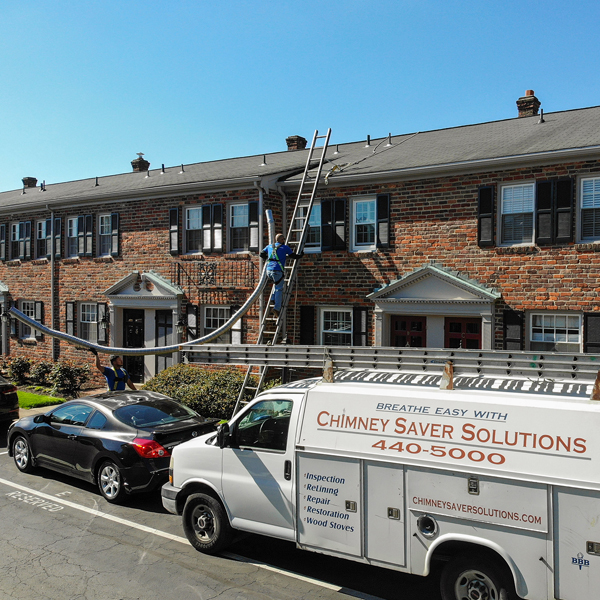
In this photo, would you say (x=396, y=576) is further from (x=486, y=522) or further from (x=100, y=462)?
(x=100, y=462)

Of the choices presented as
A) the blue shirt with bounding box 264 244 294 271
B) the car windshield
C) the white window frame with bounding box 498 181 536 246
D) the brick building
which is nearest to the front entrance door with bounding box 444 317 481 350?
the brick building

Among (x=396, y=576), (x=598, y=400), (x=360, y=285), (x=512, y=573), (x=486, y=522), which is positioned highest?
(x=360, y=285)

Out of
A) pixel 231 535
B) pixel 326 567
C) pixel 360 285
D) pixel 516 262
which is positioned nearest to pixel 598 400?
pixel 326 567

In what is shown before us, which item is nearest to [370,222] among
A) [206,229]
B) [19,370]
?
[206,229]

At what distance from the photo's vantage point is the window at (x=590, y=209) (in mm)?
12156

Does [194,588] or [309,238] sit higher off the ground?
[309,238]

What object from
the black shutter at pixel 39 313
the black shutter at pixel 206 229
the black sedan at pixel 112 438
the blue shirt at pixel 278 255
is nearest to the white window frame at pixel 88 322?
the black shutter at pixel 39 313

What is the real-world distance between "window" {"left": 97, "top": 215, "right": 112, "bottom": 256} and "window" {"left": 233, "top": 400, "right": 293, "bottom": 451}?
14.1 meters

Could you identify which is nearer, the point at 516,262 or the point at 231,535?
the point at 231,535

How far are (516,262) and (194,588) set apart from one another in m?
9.79

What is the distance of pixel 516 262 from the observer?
12977 millimetres

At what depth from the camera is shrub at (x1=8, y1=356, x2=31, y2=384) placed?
19906 millimetres

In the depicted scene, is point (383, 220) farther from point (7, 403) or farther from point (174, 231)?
point (7, 403)

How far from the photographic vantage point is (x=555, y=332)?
1265cm
